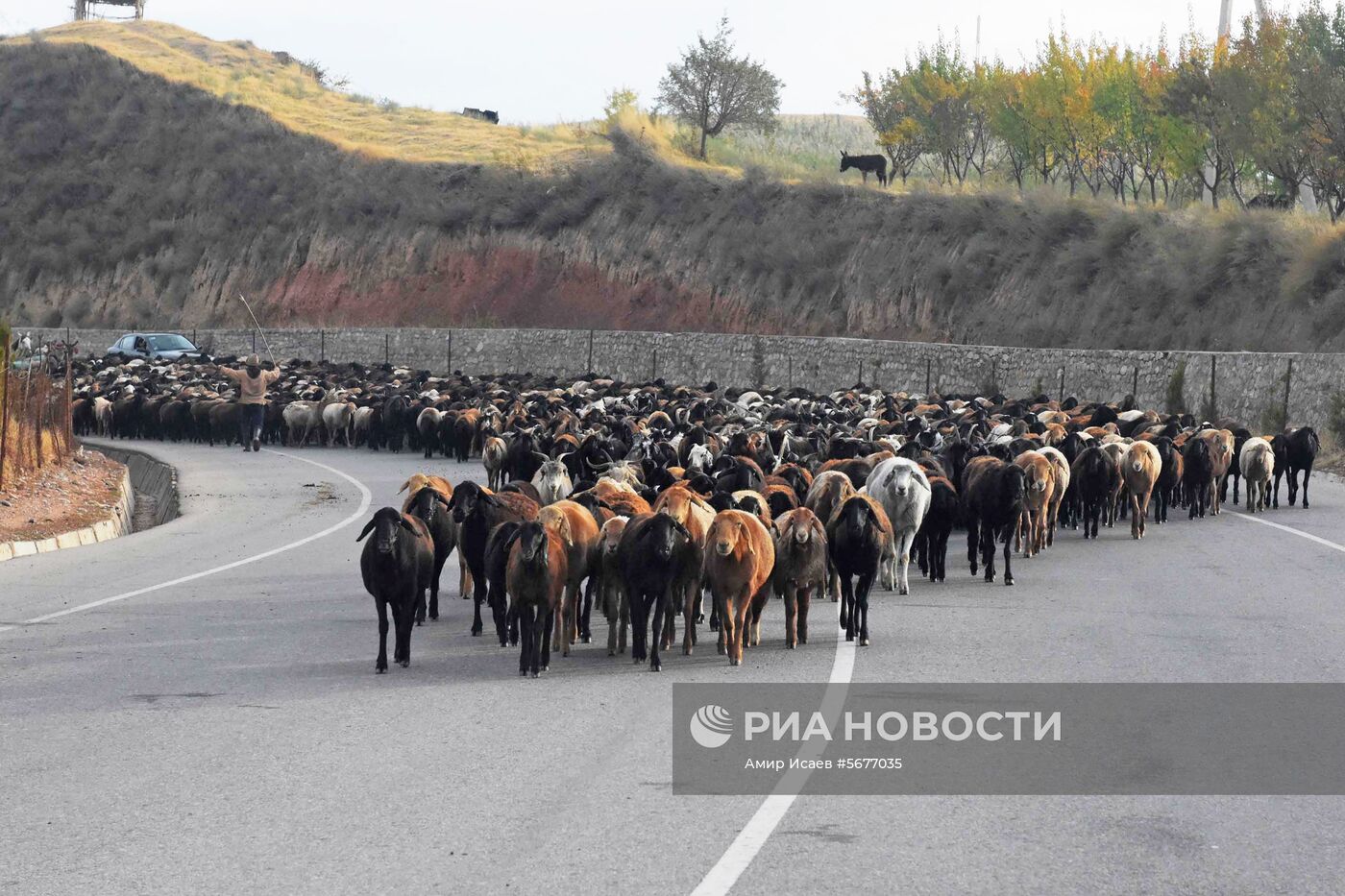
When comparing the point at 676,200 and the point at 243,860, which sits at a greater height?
the point at 676,200

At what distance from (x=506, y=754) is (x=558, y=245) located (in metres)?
65.0

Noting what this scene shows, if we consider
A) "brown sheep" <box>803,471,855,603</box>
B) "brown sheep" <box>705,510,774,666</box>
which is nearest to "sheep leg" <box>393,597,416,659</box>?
"brown sheep" <box>705,510,774,666</box>

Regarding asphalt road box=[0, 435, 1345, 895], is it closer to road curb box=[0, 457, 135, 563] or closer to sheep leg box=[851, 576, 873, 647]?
sheep leg box=[851, 576, 873, 647]

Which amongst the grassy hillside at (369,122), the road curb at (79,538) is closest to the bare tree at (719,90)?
the grassy hillside at (369,122)

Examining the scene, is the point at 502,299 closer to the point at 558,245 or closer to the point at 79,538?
the point at 558,245

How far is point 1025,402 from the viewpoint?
31.1m

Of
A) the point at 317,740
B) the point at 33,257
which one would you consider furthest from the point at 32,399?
the point at 33,257

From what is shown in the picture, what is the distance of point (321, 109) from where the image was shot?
102 m

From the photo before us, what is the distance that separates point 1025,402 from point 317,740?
2423 centimetres

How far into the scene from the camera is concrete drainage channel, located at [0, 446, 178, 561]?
19.2 m

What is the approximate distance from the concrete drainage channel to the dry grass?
44985 millimetres

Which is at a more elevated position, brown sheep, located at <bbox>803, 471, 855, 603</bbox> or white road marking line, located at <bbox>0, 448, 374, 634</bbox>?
brown sheep, located at <bbox>803, 471, 855, 603</bbox>

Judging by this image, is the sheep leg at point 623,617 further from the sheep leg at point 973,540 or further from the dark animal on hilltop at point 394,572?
the sheep leg at point 973,540

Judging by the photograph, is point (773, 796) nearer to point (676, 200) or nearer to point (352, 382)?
point (352, 382)
